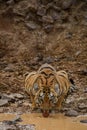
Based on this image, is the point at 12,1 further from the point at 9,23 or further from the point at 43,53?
the point at 43,53

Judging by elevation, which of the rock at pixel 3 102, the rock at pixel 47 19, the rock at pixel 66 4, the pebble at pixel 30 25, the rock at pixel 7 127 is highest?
the rock at pixel 66 4

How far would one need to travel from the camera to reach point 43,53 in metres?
16.2

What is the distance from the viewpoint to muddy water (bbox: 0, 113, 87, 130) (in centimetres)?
988

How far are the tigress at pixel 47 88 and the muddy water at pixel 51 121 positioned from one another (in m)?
0.25

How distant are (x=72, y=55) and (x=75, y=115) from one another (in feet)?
17.4

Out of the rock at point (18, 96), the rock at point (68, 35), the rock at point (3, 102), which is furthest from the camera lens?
the rock at point (68, 35)

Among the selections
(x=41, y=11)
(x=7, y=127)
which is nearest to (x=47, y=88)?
(x=7, y=127)

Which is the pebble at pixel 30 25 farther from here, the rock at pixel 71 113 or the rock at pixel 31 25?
the rock at pixel 71 113

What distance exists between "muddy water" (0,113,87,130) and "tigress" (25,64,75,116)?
10.0 inches

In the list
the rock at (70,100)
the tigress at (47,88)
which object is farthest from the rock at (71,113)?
the rock at (70,100)

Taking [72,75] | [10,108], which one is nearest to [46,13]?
[72,75]

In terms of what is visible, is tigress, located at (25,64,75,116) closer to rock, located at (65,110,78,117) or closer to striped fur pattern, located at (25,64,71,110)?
striped fur pattern, located at (25,64,71,110)

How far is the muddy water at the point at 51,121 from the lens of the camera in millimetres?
9883

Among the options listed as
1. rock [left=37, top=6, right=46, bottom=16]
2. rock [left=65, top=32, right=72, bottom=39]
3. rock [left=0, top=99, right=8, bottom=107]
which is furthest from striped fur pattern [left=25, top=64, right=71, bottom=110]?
rock [left=37, top=6, right=46, bottom=16]
